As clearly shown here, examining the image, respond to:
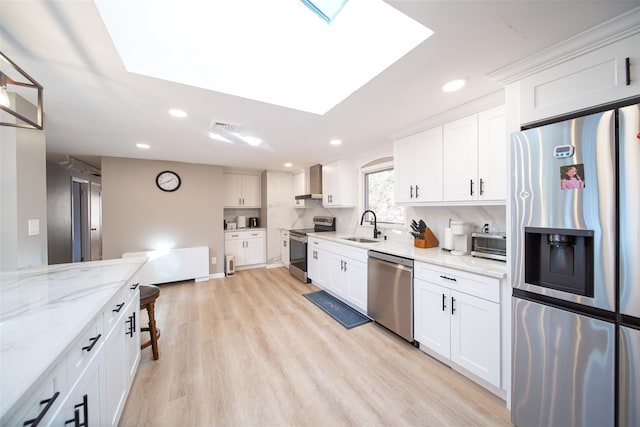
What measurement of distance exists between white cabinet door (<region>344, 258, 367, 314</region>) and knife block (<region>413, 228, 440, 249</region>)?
674 mm

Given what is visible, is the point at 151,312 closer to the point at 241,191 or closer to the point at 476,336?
the point at 476,336

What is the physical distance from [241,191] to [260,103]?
3748 mm

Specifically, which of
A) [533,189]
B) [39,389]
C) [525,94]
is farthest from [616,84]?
[39,389]

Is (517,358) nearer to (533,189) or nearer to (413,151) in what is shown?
(533,189)

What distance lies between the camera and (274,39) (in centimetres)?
182

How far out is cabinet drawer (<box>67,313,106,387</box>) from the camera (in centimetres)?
90

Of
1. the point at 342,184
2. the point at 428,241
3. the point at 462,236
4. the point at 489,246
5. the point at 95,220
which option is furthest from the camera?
the point at 95,220

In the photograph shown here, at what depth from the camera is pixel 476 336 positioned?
1.73m

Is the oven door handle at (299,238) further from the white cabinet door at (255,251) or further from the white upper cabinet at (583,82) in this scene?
the white upper cabinet at (583,82)

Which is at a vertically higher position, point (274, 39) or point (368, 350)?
point (274, 39)

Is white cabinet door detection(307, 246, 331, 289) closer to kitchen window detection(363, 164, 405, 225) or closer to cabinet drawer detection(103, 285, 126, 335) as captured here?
kitchen window detection(363, 164, 405, 225)

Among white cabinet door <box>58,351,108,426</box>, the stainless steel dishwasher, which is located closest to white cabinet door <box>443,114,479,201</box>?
the stainless steel dishwasher

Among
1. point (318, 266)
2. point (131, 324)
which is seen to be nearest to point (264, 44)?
point (131, 324)

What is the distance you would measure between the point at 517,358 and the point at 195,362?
2.44 metres
